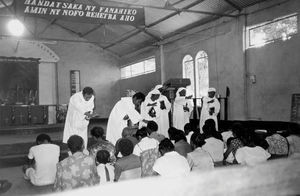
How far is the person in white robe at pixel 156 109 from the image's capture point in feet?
29.1

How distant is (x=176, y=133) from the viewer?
5.44m

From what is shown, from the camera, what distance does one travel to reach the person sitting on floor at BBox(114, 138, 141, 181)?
12.9 feet

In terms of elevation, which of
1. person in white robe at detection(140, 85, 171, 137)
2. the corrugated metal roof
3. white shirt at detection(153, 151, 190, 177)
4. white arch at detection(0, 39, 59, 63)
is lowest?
white shirt at detection(153, 151, 190, 177)

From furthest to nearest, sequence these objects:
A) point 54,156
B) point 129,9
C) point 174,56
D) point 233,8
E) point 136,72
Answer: point 136,72
point 174,56
point 233,8
point 129,9
point 54,156

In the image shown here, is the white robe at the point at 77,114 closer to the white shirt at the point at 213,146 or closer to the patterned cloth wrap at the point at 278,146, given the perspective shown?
the white shirt at the point at 213,146

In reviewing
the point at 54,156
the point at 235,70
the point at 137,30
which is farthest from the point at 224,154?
the point at 137,30

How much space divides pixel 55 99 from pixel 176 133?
12512 mm

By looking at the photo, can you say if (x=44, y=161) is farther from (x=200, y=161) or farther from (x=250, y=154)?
(x=250, y=154)

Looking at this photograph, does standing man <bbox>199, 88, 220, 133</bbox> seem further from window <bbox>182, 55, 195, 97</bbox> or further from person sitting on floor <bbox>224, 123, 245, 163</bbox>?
window <bbox>182, 55, 195, 97</bbox>

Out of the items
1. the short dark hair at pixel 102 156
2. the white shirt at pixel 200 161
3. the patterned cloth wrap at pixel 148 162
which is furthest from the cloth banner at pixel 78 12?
the white shirt at pixel 200 161

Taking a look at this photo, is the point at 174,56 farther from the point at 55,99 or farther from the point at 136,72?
the point at 55,99

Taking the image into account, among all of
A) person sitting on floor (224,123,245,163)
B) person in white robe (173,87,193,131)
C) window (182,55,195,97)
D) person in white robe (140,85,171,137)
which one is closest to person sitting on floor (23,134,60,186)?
person sitting on floor (224,123,245,163)

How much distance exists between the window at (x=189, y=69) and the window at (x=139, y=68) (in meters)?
2.26

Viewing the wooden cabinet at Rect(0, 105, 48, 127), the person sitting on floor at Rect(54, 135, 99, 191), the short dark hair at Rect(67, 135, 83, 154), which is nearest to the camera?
the person sitting on floor at Rect(54, 135, 99, 191)
